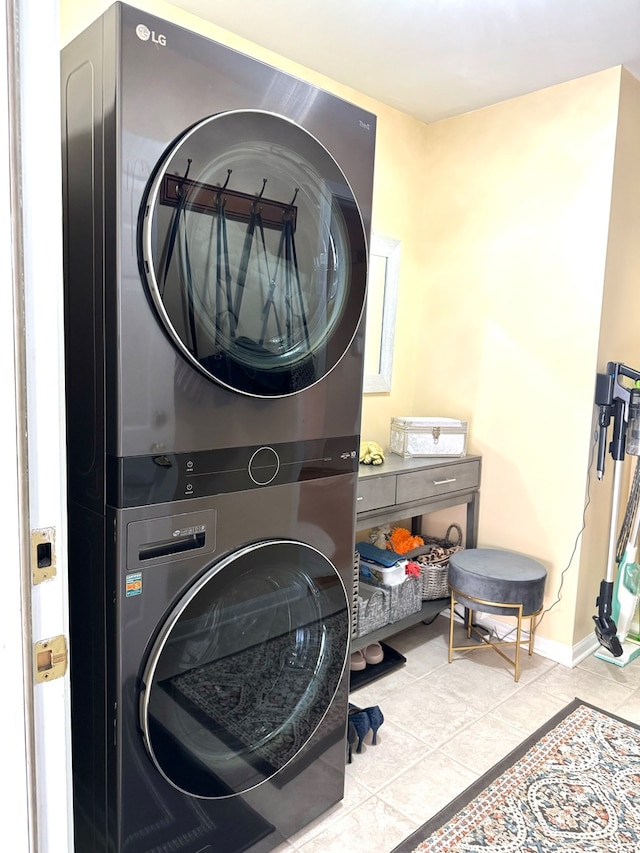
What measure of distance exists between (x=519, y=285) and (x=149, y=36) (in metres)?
2.05

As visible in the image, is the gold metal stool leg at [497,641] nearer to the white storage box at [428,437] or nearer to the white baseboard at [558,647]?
the white baseboard at [558,647]

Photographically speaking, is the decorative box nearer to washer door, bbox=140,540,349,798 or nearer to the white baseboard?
the white baseboard

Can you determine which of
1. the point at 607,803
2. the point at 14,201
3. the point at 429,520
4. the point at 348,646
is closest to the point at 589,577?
the point at 429,520

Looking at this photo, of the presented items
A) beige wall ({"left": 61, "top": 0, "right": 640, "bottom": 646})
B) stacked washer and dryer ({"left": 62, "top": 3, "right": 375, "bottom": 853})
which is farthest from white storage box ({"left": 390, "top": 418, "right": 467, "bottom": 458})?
stacked washer and dryer ({"left": 62, "top": 3, "right": 375, "bottom": 853})

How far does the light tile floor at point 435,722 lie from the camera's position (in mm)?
1737

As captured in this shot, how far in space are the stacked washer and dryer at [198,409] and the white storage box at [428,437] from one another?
120cm

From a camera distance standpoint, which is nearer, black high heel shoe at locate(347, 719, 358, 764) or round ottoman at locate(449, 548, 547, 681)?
black high heel shoe at locate(347, 719, 358, 764)

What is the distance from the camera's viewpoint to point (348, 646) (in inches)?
65.4

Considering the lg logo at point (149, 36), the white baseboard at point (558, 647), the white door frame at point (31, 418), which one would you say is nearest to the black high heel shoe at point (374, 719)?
the white baseboard at point (558, 647)

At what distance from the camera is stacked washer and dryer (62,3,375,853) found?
1.12 meters

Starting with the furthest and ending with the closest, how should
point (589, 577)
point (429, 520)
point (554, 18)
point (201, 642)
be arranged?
point (429, 520) < point (589, 577) < point (554, 18) < point (201, 642)

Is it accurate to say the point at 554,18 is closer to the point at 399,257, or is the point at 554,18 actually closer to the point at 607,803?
the point at 399,257

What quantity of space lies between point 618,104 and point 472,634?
234cm

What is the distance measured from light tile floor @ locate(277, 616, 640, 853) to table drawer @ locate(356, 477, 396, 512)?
0.75m
